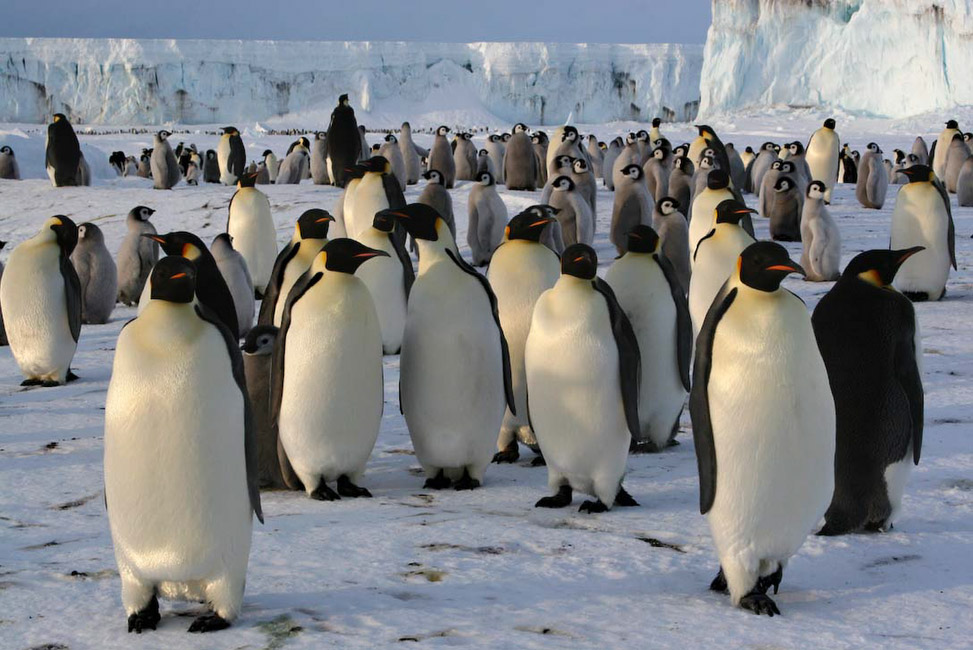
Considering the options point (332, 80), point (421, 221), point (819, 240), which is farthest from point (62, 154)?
point (332, 80)

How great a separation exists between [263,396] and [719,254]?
2.81 m

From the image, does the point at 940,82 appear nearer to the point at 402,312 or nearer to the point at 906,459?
the point at 402,312

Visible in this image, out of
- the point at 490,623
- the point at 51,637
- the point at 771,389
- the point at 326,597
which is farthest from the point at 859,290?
the point at 51,637

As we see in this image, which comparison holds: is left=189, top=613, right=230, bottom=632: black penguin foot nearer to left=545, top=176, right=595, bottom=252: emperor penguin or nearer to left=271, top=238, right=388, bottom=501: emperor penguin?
left=271, top=238, right=388, bottom=501: emperor penguin

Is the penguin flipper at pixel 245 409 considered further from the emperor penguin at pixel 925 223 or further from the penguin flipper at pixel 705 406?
the emperor penguin at pixel 925 223

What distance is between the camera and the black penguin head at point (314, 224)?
608cm

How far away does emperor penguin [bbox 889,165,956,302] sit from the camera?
26.8 feet

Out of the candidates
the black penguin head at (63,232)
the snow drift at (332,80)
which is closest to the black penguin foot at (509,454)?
the black penguin head at (63,232)

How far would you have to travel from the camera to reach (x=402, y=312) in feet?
24.0

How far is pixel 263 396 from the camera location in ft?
14.6

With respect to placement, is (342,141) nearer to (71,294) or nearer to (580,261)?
(71,294)

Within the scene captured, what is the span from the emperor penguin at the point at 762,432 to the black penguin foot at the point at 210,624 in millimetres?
1276

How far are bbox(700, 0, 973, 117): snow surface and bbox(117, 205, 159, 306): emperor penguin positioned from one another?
29.4 meters

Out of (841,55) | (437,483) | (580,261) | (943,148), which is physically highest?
(841,55)
